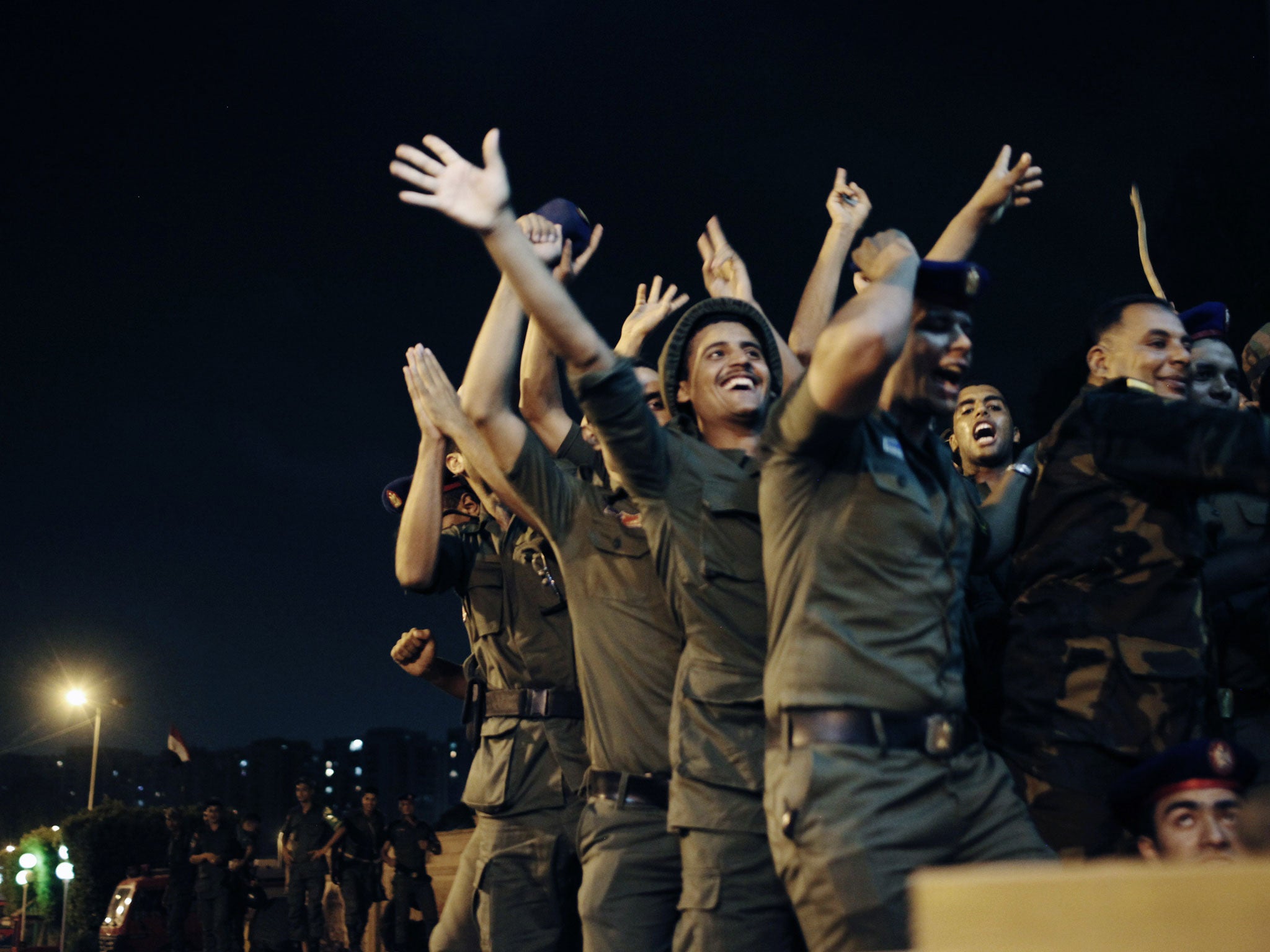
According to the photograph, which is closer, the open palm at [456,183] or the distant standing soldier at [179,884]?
the open palm at [456,183]

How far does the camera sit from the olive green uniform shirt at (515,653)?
478 centimetres

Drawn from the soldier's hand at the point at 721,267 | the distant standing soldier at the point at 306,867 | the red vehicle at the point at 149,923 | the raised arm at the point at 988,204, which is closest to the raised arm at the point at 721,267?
the soldier's hand at the point at 721,267

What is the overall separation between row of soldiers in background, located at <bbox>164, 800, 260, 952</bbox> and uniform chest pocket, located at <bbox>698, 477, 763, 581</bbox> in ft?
52.7

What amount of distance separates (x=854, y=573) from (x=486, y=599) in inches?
107

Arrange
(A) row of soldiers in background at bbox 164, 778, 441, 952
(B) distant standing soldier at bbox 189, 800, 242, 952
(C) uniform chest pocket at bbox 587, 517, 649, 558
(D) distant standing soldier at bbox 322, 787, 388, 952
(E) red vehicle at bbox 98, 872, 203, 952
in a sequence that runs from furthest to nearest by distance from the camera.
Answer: (E) red vehicle at bbox 98, 872, 203, 952 < (B) distant standing soldier at bbox 189, 800, 242, 952 < (D) distant standing soldier at bbox 322, 787, 388, 952 < (A) row of soldiers in background at bbox 164, 778, 441, 952 < (C) uniform chest pocket at bbox 587, 517, 649, 558

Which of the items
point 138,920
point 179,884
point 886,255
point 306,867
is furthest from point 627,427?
point 138,920

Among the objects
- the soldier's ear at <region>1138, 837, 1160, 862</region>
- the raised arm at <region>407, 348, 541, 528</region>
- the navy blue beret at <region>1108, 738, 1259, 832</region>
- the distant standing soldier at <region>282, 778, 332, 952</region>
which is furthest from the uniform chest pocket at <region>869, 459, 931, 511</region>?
the distant standing soldier at <region>282, 778, 332, 952</region>

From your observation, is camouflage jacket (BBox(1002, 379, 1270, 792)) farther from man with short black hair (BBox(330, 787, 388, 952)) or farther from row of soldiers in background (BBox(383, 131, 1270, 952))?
man with short black hair (BBox(330, 787, 388, 952))

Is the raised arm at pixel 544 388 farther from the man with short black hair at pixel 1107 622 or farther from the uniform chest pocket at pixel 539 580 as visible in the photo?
the man with short black hair at pixel 1107 622

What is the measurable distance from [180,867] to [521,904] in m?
15.3

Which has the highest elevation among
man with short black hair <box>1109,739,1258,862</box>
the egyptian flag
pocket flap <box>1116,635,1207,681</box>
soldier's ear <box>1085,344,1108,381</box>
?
the egyptian flag

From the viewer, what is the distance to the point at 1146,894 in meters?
1.27

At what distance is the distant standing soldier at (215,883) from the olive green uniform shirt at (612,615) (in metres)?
15.3

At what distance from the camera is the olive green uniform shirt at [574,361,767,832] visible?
329cm
